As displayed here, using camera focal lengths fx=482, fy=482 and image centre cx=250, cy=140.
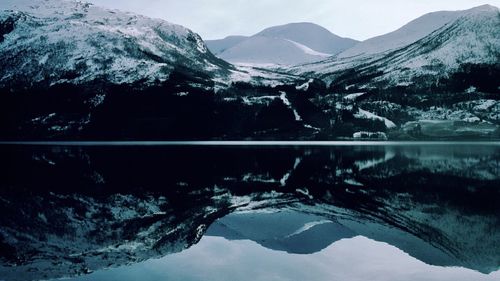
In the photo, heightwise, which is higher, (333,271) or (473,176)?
(333,271)

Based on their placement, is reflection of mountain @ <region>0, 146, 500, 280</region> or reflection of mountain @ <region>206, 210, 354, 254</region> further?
reflection of mountain @ <region>206, 210, 354, 254</region>

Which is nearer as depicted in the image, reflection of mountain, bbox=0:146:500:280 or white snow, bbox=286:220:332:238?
reflection of mountain, bbox=0:146:500:280

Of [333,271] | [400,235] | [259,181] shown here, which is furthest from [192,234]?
[259,181]

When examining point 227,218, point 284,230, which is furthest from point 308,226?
point 227,218

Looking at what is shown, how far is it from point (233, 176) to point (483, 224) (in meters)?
29.6

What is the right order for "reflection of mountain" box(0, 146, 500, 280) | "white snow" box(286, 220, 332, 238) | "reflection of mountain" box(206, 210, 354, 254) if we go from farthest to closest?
"white snow" box(286, 220, 332, 238) < "reflection of mountain" box(206, 210, 354, 254) < "reflection of mountain" box(0, 146, 500, 280)

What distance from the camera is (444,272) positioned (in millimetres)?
16531

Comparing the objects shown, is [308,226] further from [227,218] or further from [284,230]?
[227,218]

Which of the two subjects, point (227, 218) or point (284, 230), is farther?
point (227, 218)

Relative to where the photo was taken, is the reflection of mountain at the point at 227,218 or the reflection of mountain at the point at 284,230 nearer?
the reflection of mountain at the point at 227,218

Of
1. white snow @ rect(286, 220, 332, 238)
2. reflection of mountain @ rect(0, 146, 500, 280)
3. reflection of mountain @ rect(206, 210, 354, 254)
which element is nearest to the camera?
reflection of mountain @ rect(0, 146, 500, 280)

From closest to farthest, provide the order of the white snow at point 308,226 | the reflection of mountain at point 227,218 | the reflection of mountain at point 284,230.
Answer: the reflection of mountain at point 227,218
the reflection of mountain at point 284,230
the white snow at point 308,226

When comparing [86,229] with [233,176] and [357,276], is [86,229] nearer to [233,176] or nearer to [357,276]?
[357,276]

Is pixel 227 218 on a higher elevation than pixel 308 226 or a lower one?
higher
